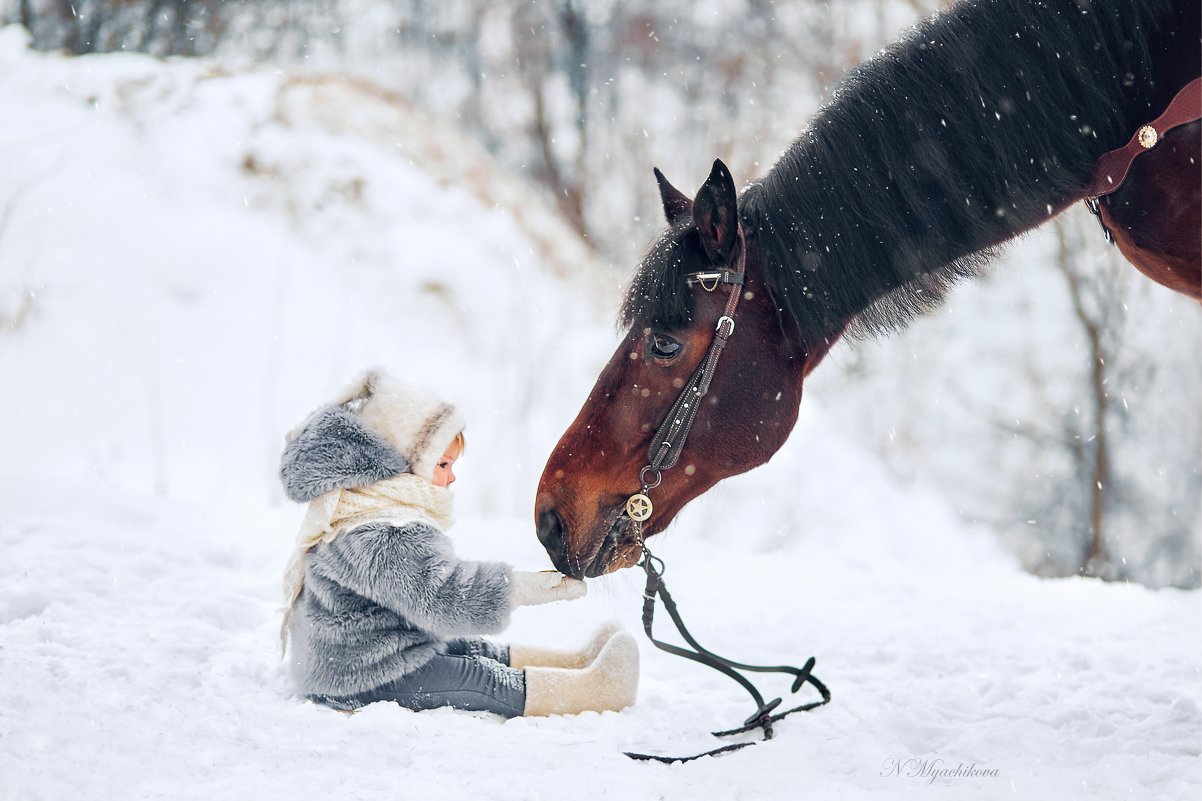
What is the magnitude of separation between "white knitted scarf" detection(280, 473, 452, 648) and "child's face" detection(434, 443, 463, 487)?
8 cm

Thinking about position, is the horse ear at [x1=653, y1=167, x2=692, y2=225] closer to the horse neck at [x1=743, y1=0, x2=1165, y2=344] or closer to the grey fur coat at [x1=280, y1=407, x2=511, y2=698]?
the horse neck at [x1=743, y1=0, x2=1165, y2=344]

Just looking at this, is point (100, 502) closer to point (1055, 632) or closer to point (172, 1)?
point (1055, 632)

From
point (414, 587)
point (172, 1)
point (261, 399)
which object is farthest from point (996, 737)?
point (172, 1)

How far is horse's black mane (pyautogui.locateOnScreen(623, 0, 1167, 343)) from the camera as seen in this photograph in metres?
2.48

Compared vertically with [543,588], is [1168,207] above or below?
above

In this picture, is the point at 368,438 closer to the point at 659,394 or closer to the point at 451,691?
the point at 451,691

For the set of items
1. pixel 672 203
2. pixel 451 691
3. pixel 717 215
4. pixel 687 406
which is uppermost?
pixel 672 203

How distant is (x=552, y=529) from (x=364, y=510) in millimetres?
633

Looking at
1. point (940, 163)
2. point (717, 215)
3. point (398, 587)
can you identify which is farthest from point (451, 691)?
point (940, 163)

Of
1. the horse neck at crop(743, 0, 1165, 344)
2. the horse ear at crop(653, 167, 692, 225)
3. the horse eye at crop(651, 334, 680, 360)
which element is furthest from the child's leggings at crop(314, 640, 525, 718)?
the horse ear at crop(653, 167, 692, 225)

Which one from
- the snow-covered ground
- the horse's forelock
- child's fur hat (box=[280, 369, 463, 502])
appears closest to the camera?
the snow-covered ground

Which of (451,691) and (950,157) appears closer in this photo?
(950,157)

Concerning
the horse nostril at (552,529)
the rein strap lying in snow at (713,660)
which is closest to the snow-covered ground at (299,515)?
the rein strap lying in snow at (713,660)

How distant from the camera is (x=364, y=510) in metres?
2.71
